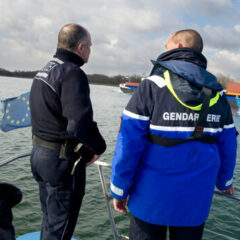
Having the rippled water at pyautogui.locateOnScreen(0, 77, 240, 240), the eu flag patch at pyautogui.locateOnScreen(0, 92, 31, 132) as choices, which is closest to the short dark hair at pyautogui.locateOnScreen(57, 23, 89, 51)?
the eu flag patch at pyautogui.locateOnScreen(0, 92, 31, 132)

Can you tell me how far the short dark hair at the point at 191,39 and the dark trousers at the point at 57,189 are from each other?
1330mm

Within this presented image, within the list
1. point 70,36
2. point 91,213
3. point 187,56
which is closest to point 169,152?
point 187,56

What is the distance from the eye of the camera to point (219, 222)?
600cm

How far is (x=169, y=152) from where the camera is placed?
1713mm

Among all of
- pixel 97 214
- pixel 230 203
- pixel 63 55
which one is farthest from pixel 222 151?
pixel 230 203

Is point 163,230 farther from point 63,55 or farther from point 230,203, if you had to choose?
point 230,203

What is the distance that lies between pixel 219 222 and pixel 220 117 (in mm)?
5049

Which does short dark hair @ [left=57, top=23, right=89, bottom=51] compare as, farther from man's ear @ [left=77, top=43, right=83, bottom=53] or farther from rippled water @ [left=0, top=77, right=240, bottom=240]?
rippled water @ [left=0, top=77, right=240, bottom=240]

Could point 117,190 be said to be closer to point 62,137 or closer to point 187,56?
point 62,137

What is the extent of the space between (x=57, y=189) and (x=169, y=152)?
103 centimetres

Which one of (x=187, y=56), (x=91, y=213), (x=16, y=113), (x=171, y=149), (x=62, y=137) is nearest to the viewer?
(x=171, y=149)

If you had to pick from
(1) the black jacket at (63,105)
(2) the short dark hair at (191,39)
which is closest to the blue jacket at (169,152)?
(2) the short dark hair at (191,39)

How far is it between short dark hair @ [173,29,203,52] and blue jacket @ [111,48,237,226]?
0.12m

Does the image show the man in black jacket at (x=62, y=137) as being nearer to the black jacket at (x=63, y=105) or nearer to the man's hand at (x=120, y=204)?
the black jacket at (x=63, y=105)
